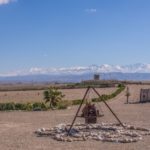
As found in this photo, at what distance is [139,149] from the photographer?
20.0 m

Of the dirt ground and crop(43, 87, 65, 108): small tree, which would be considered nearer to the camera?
the dirt ground

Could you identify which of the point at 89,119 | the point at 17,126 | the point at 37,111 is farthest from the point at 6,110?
the point at 89,119

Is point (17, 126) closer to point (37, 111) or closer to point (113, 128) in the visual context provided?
point (113, 128)

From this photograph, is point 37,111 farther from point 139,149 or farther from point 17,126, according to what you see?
point 139,149

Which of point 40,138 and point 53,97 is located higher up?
point 53,97

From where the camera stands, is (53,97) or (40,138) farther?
(53,97)

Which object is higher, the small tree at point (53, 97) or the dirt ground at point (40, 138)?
the small tree at point (53, 97)

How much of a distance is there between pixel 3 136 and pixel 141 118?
12143mm

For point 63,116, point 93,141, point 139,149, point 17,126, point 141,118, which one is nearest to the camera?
point 139,149

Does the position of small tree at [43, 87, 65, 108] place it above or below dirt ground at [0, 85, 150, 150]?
above

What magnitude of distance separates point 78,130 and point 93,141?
347cm

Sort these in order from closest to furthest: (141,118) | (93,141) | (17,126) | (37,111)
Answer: (93,141) < (17,126) < (141,118) < (37,111)

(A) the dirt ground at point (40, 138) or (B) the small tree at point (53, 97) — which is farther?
(B) the small tree at point (53, 97)

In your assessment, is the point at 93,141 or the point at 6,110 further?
the point at 6,110
